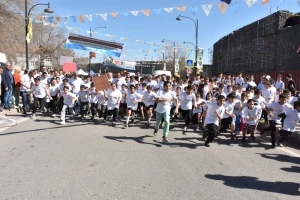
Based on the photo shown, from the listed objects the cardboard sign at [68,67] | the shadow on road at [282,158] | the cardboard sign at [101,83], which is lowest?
the shadow on road at [282,158]

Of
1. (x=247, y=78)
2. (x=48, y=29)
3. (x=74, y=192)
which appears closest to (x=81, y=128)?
(x=74, y=192)

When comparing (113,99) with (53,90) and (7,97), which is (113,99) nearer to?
(53,90)

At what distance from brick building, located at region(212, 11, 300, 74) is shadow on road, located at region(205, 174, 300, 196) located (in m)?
14.9

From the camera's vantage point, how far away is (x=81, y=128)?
9609mm

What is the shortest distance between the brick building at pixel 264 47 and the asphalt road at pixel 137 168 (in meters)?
13.0

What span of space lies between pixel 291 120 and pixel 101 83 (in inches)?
248

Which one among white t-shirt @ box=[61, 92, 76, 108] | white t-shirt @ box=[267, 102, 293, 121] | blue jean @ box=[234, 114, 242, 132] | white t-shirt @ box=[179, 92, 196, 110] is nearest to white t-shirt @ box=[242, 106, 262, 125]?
white t-shirt @ box=[267, 102, 293, 121]

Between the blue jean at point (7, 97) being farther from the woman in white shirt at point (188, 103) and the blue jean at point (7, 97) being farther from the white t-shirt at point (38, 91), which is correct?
the woman in white shirt at point (188, 103)

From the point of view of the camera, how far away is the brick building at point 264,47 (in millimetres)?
18983

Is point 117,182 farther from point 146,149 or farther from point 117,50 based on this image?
point 117,50

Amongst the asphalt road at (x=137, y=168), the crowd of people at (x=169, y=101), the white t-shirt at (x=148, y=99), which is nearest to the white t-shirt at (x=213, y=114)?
the crowd of people at (x=169, y=101)

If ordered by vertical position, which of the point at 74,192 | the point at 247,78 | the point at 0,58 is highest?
the point at 0,58

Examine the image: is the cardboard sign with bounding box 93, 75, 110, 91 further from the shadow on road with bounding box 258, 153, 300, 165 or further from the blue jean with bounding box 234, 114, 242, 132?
the shadow on road with bounding box 258, 153, 300, 165

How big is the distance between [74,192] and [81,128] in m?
5.42
